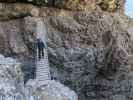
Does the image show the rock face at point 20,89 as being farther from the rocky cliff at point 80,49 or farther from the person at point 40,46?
the rocky cliff at point 80,49

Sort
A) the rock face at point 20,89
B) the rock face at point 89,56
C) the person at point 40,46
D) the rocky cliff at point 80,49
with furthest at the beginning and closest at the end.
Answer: the rock face at point 89,56 < the rocky cliff at point 80,49 < the person at point 40,46 < the rock face at point 20,89

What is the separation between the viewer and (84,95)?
16.3m

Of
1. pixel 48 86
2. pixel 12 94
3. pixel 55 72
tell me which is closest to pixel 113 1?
pixel 55 72

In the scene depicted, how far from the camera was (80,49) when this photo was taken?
16031 millimetres

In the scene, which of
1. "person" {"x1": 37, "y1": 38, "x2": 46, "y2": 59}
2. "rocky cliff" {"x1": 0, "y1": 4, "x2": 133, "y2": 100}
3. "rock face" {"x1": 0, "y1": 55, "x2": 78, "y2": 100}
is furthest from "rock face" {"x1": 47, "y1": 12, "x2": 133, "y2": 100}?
"rock face" {"x1": 0, "y1": 55, "x2": 78, "y2": 100}

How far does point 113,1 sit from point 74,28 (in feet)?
8.46

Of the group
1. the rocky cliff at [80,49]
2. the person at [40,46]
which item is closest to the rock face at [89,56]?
the rocky cliff at [80,49]

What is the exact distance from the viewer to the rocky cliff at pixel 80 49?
1573 centimetres

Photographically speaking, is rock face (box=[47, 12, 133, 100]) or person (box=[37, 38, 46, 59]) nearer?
person (box=[37, 38, 46, 59])

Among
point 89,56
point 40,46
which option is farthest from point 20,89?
point 89,56

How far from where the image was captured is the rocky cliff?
15.7 meters

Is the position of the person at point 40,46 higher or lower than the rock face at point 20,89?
higher

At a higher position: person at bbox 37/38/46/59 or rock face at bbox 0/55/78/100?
person at bbox 37/38/46/59

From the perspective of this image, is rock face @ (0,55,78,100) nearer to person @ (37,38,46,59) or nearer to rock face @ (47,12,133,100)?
person @ (37,38,46,59)
